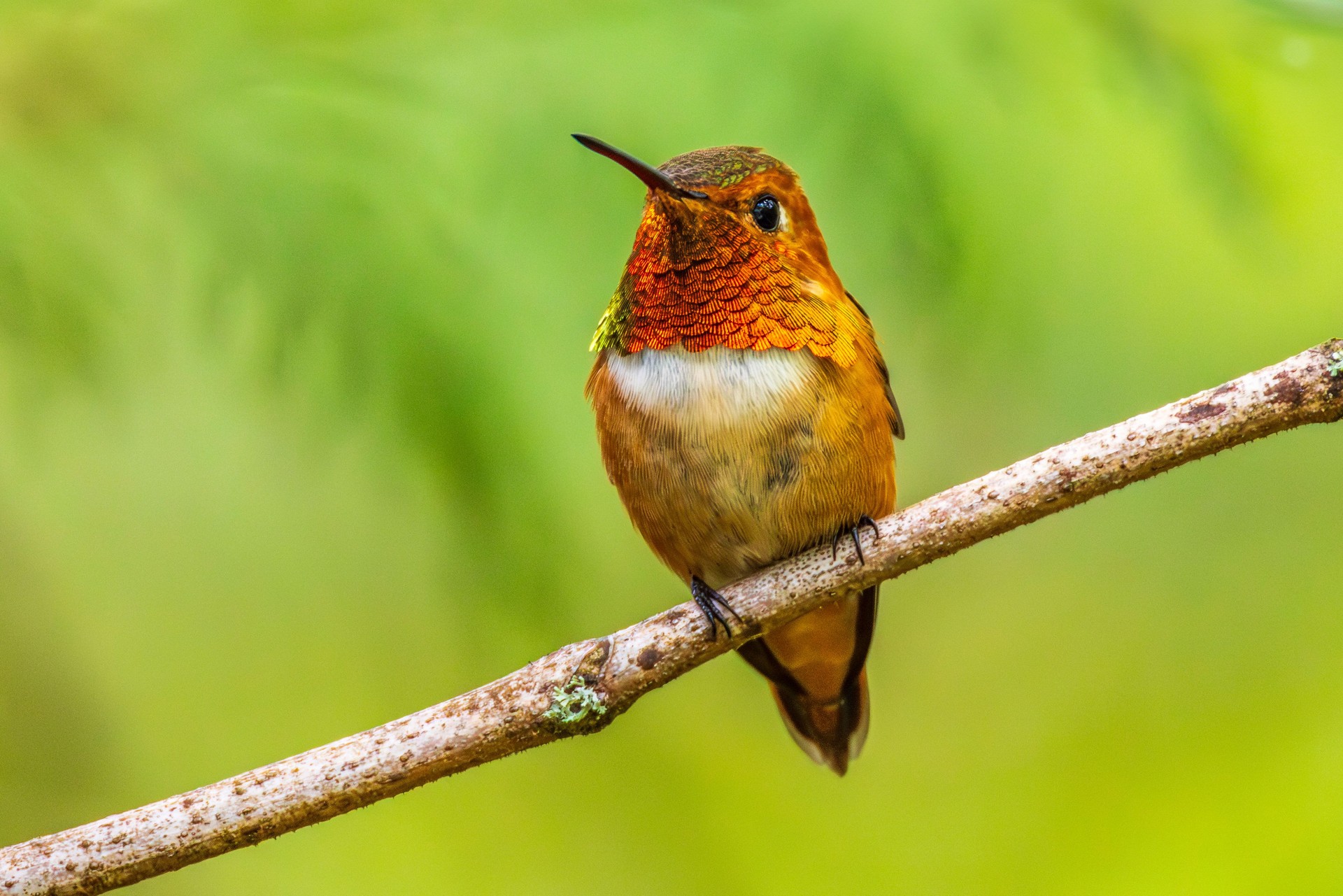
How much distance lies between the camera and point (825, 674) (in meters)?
3.31

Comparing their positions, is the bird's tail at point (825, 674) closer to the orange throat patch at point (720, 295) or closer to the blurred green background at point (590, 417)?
the blurred green background at point (590, 417)

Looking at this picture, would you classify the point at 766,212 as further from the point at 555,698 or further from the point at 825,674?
the point at 825,674

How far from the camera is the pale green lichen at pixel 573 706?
6.74 feet

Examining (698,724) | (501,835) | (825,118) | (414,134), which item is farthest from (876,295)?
(501,835)

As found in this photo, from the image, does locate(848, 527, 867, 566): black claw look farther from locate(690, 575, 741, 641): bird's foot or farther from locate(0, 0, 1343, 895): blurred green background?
locate(0, 0, 1343, 895): blurred green background

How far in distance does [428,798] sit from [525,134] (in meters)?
3.13

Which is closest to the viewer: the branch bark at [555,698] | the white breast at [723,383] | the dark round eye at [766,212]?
the branch bark at [555,698]

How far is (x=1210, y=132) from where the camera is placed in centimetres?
205

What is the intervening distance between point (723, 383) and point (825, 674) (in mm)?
1192

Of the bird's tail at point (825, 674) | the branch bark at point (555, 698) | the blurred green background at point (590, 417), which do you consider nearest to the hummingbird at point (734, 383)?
the blurred green background at point (590, 417)

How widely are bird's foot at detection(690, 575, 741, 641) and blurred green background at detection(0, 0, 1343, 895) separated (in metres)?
0.29

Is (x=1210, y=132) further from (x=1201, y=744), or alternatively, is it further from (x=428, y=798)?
(x=428, y=798)

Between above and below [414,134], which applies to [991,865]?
below

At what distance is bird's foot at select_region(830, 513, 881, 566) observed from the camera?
7.42ft
